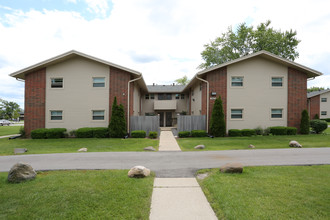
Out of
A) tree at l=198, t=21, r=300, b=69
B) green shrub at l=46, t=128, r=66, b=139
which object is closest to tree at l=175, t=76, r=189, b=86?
tree at l=198, t=21, r=300, b=69

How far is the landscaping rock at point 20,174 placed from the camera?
4.73 meters

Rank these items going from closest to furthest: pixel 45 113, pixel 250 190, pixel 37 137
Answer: pixel 250 190 → pixel 37 137 → pixel 45 113

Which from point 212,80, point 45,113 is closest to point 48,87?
point 45,113

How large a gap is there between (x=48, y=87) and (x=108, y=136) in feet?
23.2

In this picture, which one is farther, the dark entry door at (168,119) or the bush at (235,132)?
the dark entry door at (168,119)

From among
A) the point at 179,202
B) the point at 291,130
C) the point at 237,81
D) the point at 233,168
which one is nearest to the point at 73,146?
the point at 179,202

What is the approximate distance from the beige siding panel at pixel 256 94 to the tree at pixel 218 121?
143cm

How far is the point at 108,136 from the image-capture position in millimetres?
14156

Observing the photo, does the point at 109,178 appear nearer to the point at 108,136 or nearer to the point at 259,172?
the point at 259,172

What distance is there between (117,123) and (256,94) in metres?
12.7

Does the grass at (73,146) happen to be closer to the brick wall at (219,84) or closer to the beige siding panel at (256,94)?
the brick wall at (219,84)

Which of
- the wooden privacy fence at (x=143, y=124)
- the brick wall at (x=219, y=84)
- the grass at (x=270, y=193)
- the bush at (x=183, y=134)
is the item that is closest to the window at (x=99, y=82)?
the wooden privacy fence at (x=143, y=124)

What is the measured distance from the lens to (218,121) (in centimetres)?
1411

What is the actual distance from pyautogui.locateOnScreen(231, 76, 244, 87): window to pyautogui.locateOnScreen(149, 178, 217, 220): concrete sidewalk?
1268 centimetres
